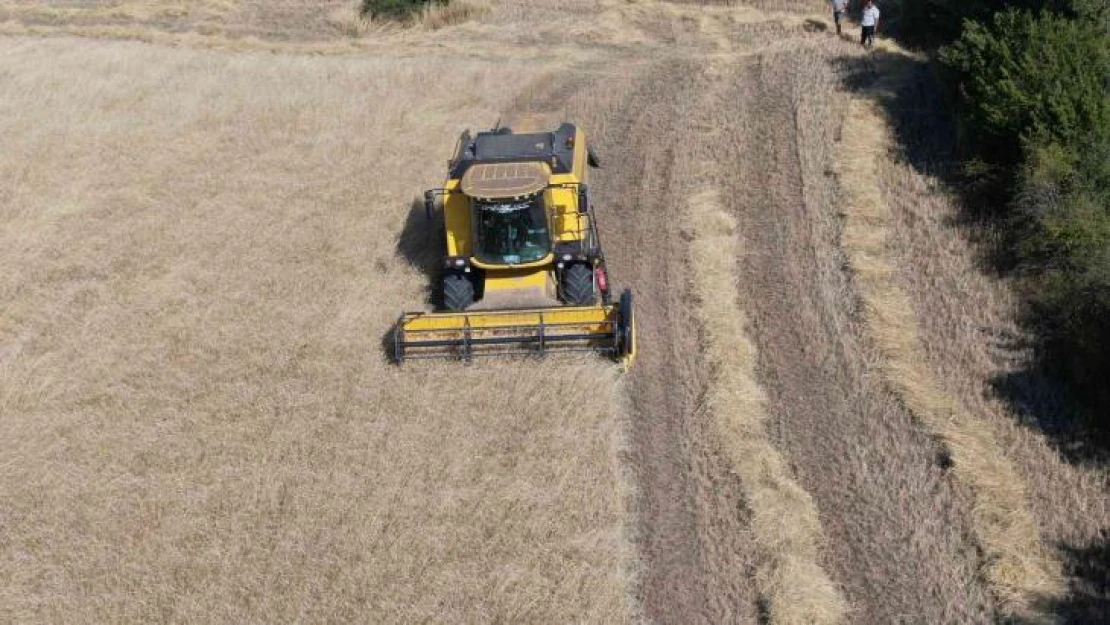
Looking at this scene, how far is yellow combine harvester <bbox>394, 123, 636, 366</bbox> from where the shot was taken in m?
14.6

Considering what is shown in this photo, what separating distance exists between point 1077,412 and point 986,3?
38.8 feet

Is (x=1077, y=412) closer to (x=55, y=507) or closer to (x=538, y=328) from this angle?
(x=538, y=328)

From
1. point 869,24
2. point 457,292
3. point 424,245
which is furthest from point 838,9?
point 457,292

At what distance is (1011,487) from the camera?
12.2m

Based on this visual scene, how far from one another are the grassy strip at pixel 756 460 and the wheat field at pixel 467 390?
39 millimetres

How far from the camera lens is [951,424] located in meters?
13.4

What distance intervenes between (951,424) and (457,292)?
657 cm

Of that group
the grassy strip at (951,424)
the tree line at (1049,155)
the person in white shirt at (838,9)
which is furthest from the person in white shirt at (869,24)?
the grassy strip at (951,424)

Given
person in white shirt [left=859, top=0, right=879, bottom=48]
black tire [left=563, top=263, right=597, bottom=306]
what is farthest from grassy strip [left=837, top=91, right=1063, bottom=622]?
person in white shirt [left=859, top=0, right=879, bottom=48]

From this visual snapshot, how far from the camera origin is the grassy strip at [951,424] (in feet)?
35.8

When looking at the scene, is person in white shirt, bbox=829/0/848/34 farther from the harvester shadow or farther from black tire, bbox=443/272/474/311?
black tire, bbox=443/272/474/311

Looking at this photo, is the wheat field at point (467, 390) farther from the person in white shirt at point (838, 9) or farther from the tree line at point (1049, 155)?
the person in white shirt at point (838, 9)

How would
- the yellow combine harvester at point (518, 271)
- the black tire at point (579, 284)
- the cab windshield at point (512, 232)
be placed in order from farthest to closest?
the black tire at point (579, 284), the cab windshield at point (512, 232), the yellow combine harvester at point (518, 271)

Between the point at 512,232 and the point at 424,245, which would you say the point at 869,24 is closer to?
the point at 424,245
